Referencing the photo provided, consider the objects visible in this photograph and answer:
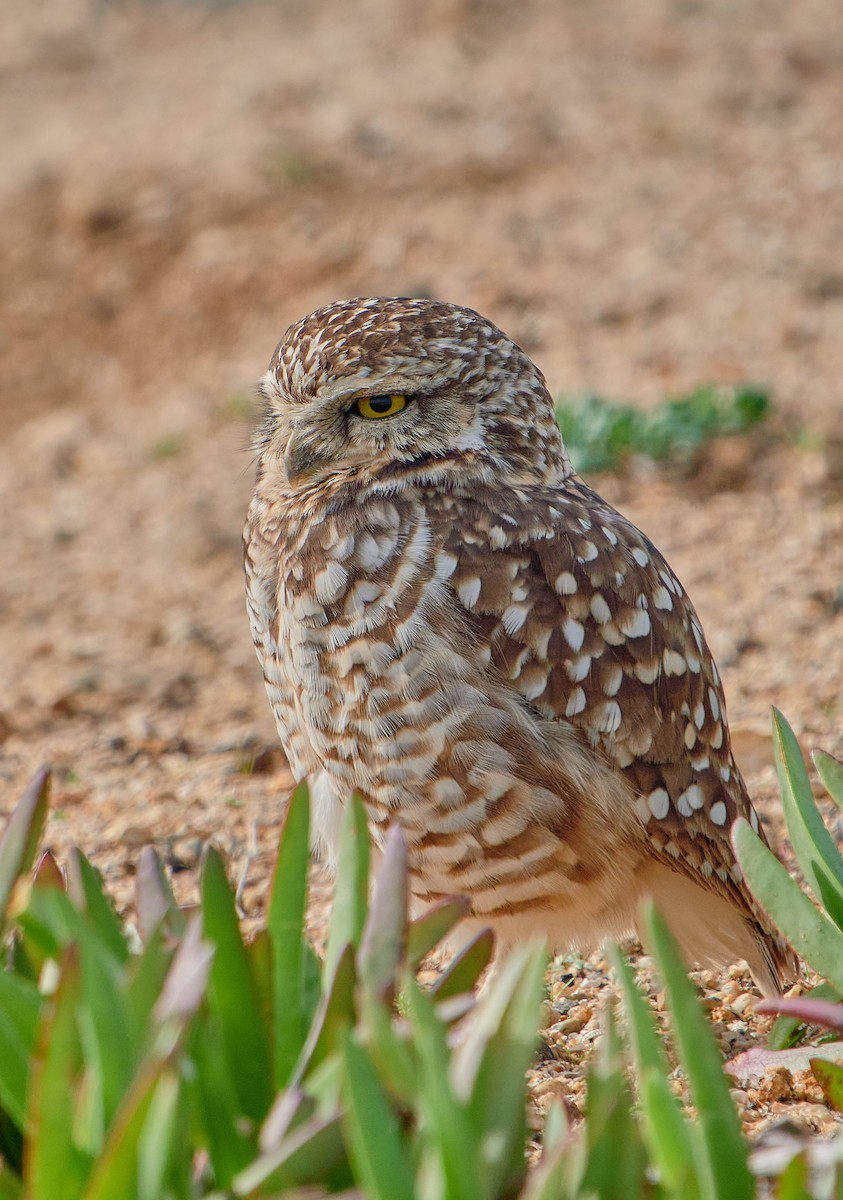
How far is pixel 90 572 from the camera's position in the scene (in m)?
6.36

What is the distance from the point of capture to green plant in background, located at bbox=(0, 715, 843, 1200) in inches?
65.0

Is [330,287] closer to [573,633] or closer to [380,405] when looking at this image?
[380,405]

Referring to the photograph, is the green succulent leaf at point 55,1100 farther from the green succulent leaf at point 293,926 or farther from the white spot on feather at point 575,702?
the white spot on feather at point 575,702

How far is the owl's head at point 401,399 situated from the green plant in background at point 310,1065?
4.09 ft

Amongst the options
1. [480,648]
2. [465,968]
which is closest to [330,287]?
[480,648]

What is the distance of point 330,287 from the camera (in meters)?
7.91

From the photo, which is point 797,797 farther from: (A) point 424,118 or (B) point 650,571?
(A) point 424,118

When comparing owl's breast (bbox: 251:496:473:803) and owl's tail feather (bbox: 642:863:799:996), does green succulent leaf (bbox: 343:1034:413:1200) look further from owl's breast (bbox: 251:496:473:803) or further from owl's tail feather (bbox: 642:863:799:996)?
owl's tail feather (bbox: 642:863:799:996)

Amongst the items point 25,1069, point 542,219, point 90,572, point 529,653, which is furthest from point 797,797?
point 542,219

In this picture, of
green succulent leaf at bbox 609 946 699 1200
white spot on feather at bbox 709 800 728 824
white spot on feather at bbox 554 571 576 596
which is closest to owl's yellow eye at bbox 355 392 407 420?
white spot on feather at bbox 554 571 576 596

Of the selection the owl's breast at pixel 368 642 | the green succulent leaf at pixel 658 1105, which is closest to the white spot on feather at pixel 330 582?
the owl's breast at pixel 368 642

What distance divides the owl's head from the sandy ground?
45.7 inches

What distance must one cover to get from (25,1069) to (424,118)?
848 centimetres

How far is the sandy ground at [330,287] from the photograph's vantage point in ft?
15.6
